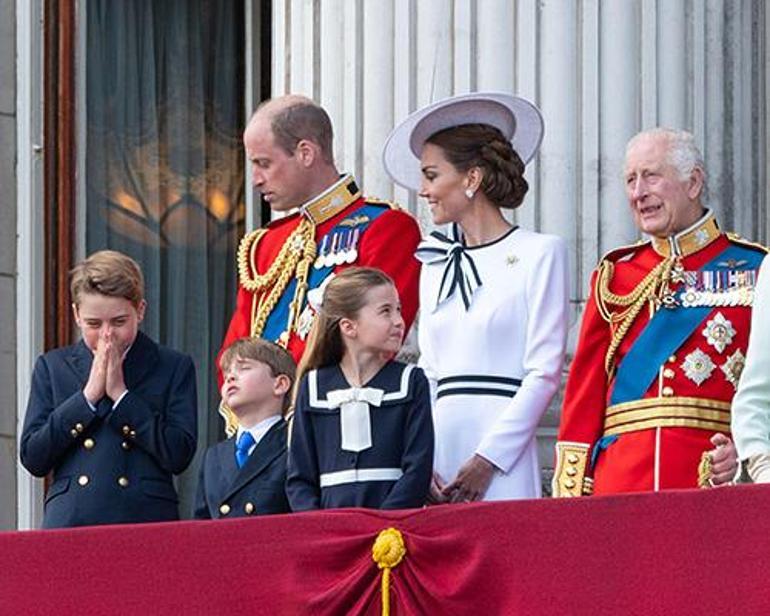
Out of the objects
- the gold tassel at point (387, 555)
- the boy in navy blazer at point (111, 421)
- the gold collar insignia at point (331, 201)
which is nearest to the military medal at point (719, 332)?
Answer: the gold collar insignia at point (331, 201)

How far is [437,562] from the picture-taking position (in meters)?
8.34

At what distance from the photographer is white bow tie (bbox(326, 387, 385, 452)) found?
29.7 feet

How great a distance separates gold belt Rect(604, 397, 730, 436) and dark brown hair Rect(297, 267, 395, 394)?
0.84 meters

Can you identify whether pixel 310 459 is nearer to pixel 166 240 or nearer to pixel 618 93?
pixel 618 93

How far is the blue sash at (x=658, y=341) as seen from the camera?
9.46 m

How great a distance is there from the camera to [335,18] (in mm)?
11336

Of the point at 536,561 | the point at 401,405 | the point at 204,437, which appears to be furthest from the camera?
the point at 204,437

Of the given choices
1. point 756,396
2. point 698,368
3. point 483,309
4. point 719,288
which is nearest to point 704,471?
point 698,368

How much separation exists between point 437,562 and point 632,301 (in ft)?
5.05

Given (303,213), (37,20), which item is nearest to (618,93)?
(303,213)

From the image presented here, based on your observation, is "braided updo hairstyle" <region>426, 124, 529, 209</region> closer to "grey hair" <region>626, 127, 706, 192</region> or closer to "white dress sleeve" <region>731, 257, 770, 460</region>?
"grey hair" <region>626, 127, 706, 192</region>

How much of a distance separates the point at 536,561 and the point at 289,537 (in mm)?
693

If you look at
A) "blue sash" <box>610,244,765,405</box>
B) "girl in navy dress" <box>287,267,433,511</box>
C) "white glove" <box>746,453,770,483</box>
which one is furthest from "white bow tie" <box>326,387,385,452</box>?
"white glove" <box>746,453,770,483</box>

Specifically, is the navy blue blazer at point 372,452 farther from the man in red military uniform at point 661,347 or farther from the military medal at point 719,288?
the military medal at point 719,288
